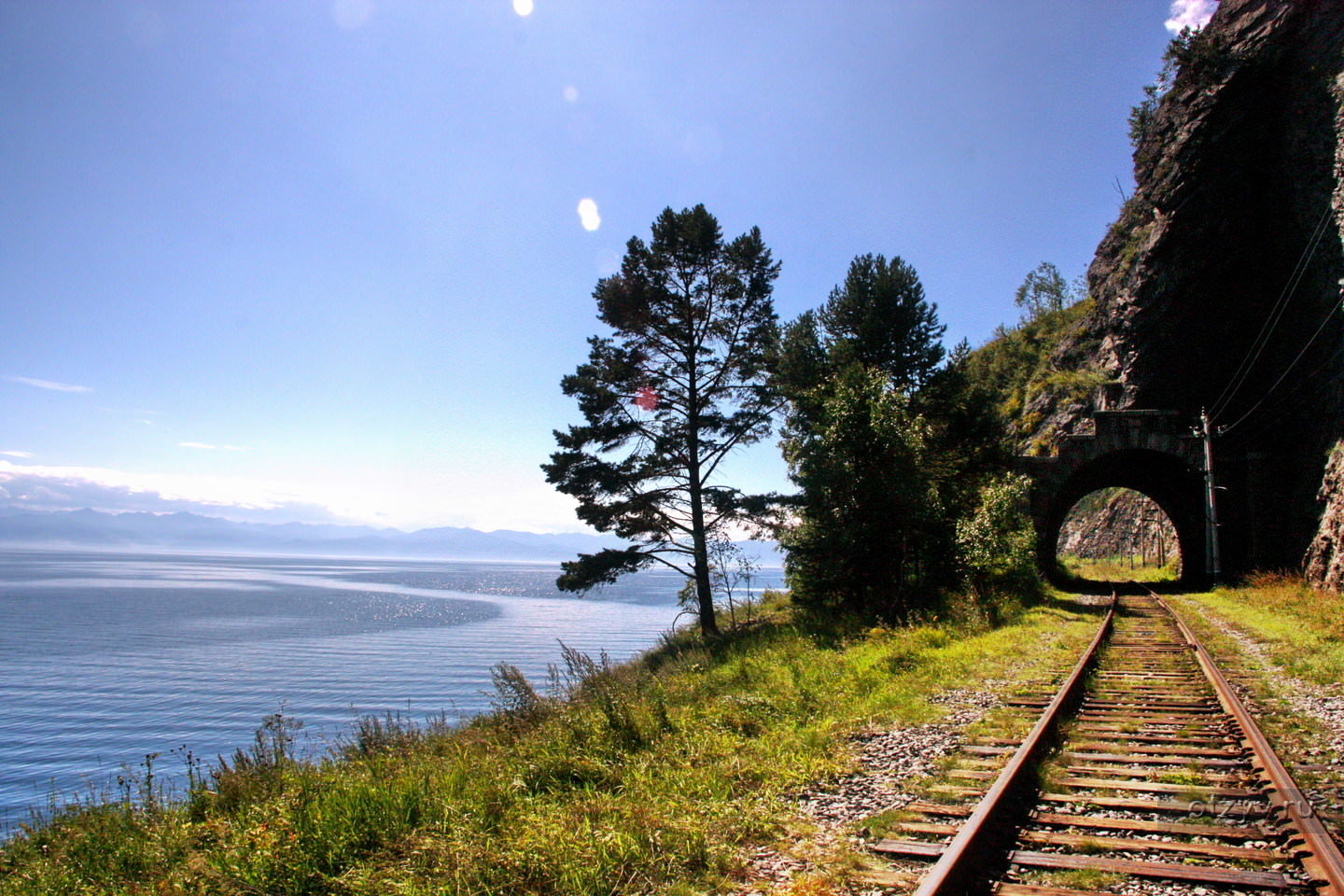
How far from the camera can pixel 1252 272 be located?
104 feet

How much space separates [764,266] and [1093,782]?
1957 cm

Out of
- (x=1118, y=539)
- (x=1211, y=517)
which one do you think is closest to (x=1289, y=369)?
(x=1211, y=517)

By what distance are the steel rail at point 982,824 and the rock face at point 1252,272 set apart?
22708mm

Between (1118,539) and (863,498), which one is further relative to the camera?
(1118,539)

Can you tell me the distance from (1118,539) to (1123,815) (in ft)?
197

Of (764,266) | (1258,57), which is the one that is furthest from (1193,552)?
(764,266)

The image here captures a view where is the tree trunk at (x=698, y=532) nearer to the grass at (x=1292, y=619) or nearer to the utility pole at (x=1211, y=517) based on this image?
the grass at (x=1292, y=619)

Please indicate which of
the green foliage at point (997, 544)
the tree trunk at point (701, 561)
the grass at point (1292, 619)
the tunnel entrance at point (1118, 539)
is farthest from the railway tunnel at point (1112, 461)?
the tree trunk at point (701, 561)

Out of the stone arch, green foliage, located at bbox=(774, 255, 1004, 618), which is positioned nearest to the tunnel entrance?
the stone arch

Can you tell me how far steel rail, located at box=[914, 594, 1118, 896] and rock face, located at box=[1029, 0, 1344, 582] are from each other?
22708mm

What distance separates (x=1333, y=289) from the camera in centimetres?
2509

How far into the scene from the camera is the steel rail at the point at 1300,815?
11.5ft

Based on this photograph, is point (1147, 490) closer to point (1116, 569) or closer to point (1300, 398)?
point (1300, 398)

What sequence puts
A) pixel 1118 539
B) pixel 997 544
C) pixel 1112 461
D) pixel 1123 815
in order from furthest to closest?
pixel 1118 539 < pixel 1112 461 < pixel 997 544 < pixel 1123 815
